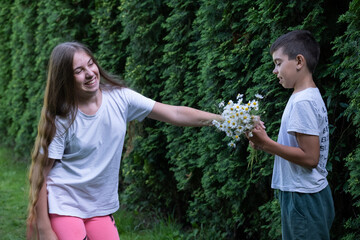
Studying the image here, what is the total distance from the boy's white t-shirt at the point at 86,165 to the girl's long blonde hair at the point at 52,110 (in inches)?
1.9

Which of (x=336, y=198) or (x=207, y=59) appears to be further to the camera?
(x=207, y=59)

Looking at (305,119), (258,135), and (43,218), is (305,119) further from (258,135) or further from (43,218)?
(43,218)

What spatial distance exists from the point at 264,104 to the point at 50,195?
1.75 meters

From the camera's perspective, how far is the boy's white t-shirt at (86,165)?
2986mm

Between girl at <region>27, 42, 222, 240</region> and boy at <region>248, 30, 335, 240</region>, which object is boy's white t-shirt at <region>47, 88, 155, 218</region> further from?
boy at <region>248, 30, 335, 240</region>

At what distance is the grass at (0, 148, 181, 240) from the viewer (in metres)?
5.18

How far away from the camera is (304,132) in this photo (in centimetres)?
264

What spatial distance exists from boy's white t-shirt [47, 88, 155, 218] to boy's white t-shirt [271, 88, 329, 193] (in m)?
1.07

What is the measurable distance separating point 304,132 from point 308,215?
0.47 metres

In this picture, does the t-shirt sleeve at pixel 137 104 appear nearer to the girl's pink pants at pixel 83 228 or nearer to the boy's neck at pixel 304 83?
the girl's pink pants at pixel 83 228

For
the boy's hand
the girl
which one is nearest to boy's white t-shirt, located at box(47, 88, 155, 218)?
the girl

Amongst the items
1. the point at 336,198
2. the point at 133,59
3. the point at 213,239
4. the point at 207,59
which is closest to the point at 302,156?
the point at 336,198

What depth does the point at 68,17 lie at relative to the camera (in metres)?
7.26

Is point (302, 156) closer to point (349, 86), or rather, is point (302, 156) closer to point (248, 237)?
point (349, 86)
